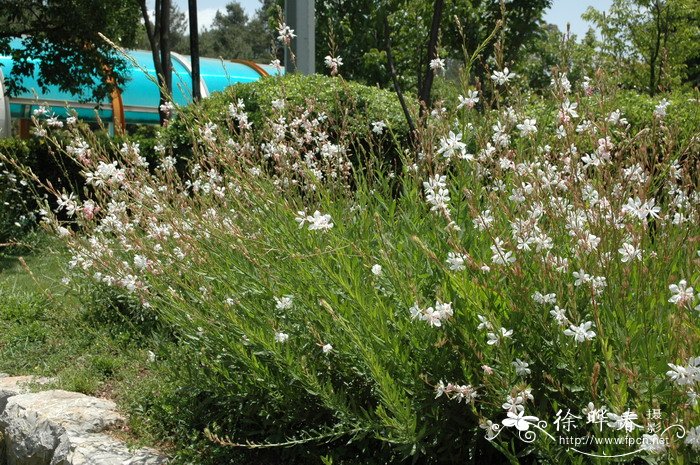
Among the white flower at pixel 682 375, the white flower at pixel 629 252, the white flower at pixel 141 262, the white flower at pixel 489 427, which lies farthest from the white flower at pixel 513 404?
the white flower at pixel 141 262

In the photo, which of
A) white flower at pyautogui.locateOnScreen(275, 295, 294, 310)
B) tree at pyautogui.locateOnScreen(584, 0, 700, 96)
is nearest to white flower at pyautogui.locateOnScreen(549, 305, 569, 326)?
white flower at pyautogui.locateOnScreen(275, 295, 294, 310)

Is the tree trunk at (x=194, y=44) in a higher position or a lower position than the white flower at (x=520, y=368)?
higher

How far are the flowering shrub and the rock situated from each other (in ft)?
1.49

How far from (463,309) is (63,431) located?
7.70 feet

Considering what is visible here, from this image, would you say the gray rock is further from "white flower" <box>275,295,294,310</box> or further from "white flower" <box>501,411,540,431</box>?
"white flower" <box>501,411,540,431</box>

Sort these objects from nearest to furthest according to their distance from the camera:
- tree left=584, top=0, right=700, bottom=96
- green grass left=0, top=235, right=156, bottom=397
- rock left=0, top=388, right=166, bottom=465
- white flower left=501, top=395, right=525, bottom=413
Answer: white flower left=501, top=395, right=525, bottom=413 → rock left=0, top=388, right=166, bottom=465 → green grass left=0, top=235, right=156, bottom=397 → tree left=584, top=0, right=700, bottom=96

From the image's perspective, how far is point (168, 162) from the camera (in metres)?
4.79

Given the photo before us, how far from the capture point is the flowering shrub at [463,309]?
2.60m

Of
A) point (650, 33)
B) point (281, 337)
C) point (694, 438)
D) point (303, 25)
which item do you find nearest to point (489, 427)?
point (694, 438)

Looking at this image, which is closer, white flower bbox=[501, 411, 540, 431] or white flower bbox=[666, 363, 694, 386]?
white flower bbox=[666, 363, 694, 386]

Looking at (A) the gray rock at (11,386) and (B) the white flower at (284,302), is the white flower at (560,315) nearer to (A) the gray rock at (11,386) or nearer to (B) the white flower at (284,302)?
(B) the white flower at (284,302)

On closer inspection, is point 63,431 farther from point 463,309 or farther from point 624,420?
point 624,420

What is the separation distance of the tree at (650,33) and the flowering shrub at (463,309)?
54.7ft

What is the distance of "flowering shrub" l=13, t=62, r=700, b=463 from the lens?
260cm
